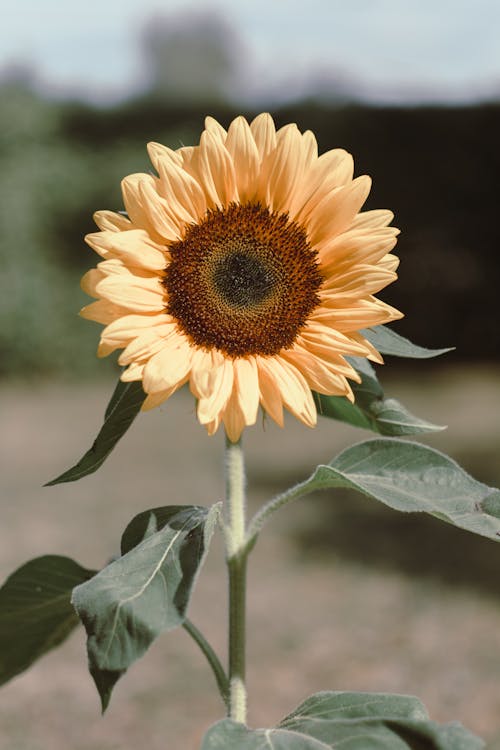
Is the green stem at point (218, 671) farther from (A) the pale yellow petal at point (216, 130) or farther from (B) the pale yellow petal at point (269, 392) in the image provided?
(A) the pale yellow petal at point (216, 130)

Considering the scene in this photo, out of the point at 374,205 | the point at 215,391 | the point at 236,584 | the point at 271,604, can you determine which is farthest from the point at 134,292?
the point at 374,205

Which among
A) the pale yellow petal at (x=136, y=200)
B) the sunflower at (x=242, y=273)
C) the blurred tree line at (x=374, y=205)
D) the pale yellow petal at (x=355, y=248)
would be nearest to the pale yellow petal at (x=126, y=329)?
the sunflower at (x=242, y=273)

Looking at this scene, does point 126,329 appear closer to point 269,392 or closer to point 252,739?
point 269,392

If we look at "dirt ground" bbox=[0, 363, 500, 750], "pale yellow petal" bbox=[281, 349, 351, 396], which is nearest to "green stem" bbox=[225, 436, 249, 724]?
"pale yellow petal" bbox=[281, 349, 351, 396]

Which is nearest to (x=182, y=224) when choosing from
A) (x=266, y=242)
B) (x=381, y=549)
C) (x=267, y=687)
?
(x=266, y=242)

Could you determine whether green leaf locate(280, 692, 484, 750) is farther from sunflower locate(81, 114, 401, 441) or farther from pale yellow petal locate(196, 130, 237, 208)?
pale yellow petal locate(196, 130, 237, 208)
